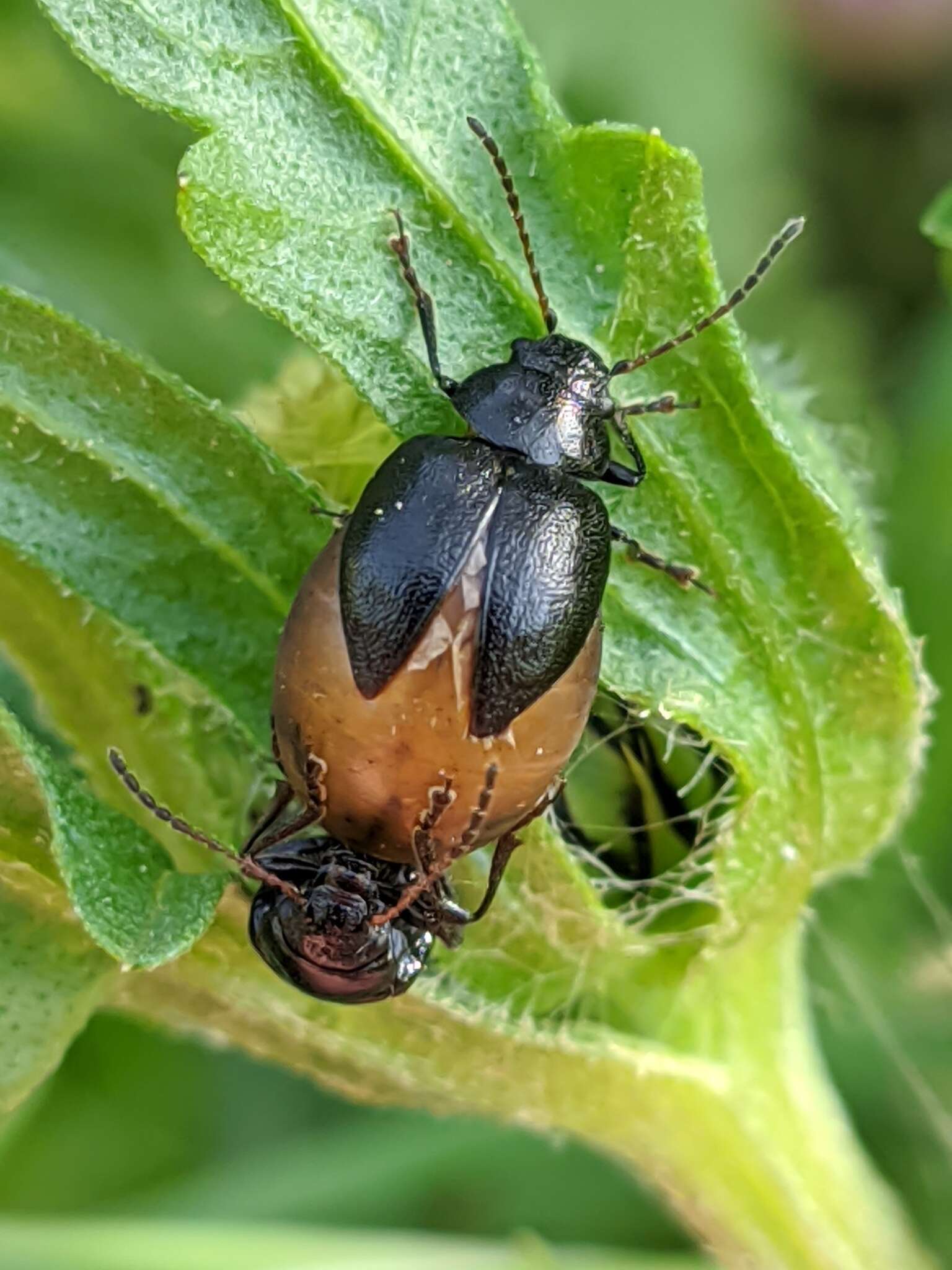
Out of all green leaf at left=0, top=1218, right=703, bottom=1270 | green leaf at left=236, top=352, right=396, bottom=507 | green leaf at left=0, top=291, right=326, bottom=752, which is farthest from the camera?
green leaf at left=0, top=1218, right=703, bottom=1270

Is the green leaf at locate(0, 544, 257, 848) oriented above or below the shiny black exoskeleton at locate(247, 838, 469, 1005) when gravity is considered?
above

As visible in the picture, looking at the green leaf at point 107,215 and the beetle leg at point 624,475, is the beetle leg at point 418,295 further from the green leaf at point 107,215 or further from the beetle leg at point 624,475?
the green leaf at point 107,215

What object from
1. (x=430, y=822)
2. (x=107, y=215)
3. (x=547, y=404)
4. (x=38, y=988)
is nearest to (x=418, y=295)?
(x=547, y=404)

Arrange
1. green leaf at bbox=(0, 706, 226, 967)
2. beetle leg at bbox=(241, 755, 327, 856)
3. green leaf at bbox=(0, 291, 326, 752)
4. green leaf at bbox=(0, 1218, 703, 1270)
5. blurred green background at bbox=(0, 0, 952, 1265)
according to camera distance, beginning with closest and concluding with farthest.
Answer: green leaf at bbox=(0, 706, 226, 967) < green leaf at bbox=(0, 291, 326, 752) < beetle leg at bbox=(241, 755, 327, 856) < green leaf at bbox=(0, 1218, 703, 1270) < blurred green background at bbox=(0, 0, 952, 1265)

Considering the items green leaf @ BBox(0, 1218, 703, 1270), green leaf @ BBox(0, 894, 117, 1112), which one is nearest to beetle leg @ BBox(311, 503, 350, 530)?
green leaf @ BBox(0, 894, 117, 1112)

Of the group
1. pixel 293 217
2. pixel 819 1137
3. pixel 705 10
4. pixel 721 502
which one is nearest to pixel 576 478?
pixel 721 502

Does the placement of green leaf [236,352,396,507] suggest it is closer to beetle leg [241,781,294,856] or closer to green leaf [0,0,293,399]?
beetle leg [241,781,294,856]

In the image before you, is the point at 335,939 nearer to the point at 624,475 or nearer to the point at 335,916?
the point at 335,916
